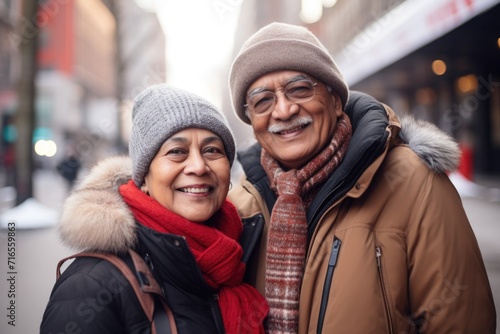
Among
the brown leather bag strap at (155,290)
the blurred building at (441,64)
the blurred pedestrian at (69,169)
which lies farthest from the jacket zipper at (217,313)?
the blurred pedestrian at (69,169)

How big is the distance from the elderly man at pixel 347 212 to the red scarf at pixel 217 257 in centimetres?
13

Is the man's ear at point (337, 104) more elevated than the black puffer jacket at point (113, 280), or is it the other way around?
the man's ear at point (337, 104)

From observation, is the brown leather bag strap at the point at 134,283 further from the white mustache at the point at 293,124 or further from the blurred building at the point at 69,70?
the blurred building at the point at 69,70

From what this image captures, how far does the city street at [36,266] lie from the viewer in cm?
462

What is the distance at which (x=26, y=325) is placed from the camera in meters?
4.43

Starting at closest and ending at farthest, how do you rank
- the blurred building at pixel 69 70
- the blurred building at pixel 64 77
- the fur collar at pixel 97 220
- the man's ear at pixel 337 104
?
the fur collar at pixel 97 220, the man's ear at pixel 337 104, the blurred building at pixel 69 70, the blurred building at pixel 64 77

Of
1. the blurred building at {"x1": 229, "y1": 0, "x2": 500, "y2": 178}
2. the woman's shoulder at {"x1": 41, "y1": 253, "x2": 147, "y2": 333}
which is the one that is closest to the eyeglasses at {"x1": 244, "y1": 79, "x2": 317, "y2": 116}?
the woman's shoulder at {"x1": 41, "y1": 253, "x2": 147, "y2": 333}

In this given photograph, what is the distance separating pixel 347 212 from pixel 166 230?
0.78 m

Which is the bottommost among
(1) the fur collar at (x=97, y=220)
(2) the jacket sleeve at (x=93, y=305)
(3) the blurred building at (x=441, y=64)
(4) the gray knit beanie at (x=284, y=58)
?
(2) the jacket sleeve at (x=93, y=305)

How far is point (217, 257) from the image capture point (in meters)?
1.98

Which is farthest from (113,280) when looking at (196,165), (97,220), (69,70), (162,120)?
(69,70)

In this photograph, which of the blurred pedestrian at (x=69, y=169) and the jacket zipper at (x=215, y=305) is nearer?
the jacket zipper at (x=215, y=305)

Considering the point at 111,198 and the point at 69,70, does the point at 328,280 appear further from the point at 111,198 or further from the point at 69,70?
the point at 69,70

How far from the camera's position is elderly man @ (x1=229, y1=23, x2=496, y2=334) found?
1952 millimetres
